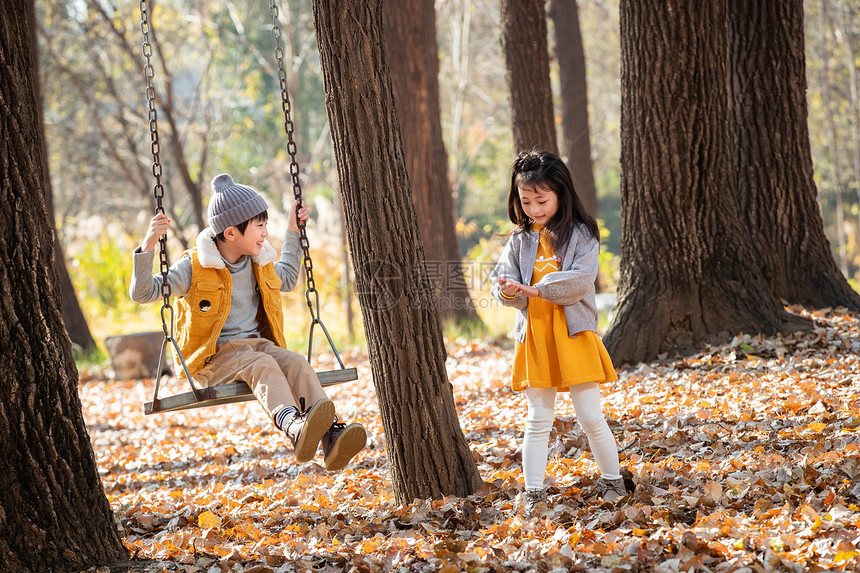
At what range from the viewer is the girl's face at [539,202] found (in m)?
3.53

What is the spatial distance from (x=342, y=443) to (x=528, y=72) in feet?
20.4

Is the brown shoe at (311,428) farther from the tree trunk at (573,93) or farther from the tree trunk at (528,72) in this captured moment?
the tree trunk at (573,93)

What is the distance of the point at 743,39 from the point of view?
7184mm

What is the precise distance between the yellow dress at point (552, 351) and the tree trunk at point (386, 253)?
1.60 feet

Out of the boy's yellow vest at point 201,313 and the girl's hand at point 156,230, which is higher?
the girl's hand at point 156,230

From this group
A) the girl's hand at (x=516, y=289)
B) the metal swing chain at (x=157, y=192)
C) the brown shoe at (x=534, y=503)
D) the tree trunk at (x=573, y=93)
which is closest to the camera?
the girl's hand at (x=516, y=289)

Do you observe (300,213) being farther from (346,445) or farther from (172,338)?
(346,445)

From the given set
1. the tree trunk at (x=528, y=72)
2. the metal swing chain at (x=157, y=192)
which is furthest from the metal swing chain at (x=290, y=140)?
the tree trunk at (x=528, y=72)

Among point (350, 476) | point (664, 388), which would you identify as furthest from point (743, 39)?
point (350, 476)

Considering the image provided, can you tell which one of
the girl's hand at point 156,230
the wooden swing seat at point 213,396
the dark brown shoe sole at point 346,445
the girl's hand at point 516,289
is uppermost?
the girl's hand at point 156,230

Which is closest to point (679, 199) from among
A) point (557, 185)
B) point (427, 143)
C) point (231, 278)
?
point (557, 185)

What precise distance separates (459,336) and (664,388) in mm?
4500

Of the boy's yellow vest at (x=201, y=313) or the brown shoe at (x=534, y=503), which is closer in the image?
the brown shoe at (x=534, y=503)

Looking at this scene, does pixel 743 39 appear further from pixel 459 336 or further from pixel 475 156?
pixel 475 156
